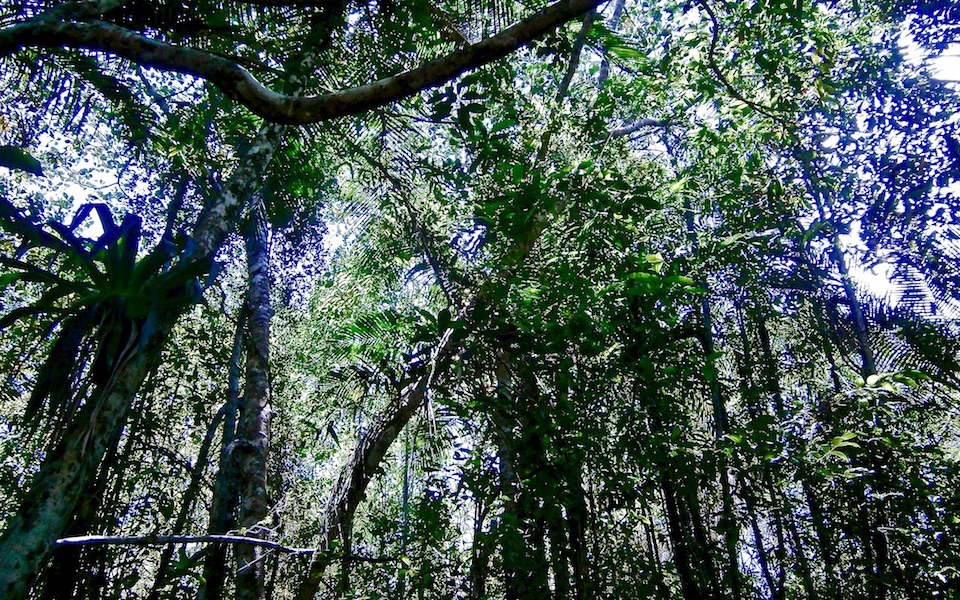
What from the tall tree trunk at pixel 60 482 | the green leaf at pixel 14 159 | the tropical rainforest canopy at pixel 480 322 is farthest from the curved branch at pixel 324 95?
the tall tree trunk at pixel 60 482

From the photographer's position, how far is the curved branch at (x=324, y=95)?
2.03m

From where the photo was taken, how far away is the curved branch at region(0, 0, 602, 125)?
2.03 meters

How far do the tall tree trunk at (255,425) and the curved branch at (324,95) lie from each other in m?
1.76

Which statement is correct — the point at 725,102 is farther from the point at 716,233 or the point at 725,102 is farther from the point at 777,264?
the point at 777,264

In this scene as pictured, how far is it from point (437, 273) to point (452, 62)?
1706 millimetres

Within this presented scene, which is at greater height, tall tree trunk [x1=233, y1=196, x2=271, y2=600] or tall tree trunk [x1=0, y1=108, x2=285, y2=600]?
tall tree trunk [x1=233, y1=196, x2=271, y2=600]

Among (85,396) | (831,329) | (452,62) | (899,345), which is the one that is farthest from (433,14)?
(831,329)

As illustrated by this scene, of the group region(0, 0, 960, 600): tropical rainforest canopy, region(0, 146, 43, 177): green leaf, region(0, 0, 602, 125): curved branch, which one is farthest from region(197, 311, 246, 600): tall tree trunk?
region(0, 0, 602, 125): curved branch

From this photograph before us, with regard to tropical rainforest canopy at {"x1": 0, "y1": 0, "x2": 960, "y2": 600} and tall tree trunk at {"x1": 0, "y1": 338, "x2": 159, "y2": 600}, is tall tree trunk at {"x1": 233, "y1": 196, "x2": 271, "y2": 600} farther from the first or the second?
tall tree trunk at {"x1": 0, "y1": 338, "x2": 159, "y2": 600}

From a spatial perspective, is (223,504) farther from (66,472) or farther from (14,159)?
(14,159)

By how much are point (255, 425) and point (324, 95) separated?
11.9 feet

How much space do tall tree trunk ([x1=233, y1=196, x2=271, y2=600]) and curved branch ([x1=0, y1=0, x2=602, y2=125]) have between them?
69.1 inches

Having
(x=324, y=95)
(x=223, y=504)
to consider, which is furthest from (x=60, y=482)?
(x=223, y=504)

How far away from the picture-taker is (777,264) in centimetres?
649
